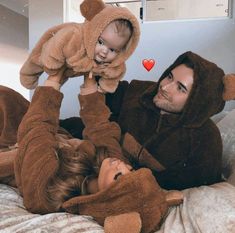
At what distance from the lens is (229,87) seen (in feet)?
3.94

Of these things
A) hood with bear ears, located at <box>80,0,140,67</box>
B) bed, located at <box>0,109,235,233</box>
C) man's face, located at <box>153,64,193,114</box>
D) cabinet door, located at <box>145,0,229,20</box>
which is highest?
cabinet door, located at <box>145,0,229,20</box>

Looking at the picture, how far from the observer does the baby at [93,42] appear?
1.03 metres

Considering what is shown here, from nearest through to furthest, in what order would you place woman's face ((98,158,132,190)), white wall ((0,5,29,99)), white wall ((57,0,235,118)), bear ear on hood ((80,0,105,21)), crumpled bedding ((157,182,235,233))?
1. crumpled bedding ((157,182,235,233))
2. woman's face ((98,158,132,190))
3. bear ear on hood ((80,0,105,21))
4. white wall ((57,0,235,118))
5. white wall ((0,5,29,99))

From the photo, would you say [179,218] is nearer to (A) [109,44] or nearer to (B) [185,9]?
(A) [109,44]

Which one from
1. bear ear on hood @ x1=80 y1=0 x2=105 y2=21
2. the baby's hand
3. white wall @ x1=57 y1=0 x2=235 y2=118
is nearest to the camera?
bear ear on hood @ x1=80 y1=0 x2=105 y2=21

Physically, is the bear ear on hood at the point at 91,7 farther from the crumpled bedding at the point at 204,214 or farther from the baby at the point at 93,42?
the crumpled bedding at the point at 204,214

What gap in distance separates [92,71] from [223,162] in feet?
1.86

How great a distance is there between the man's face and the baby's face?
237 millimetres

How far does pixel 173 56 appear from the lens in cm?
195

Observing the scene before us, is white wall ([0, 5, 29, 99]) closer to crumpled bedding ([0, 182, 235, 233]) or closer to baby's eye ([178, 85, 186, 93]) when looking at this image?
baby's eye ([178, 85, 186, 93])

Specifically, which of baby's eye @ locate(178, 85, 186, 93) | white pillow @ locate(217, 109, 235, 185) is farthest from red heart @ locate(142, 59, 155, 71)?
baby's eye @ locate(178, 85, 186, 93)

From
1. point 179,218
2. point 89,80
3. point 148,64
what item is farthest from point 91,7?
point 148,64

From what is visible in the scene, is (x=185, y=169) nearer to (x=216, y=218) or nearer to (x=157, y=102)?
(x=157, y=102)

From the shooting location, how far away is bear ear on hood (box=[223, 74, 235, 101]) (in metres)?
1.20
